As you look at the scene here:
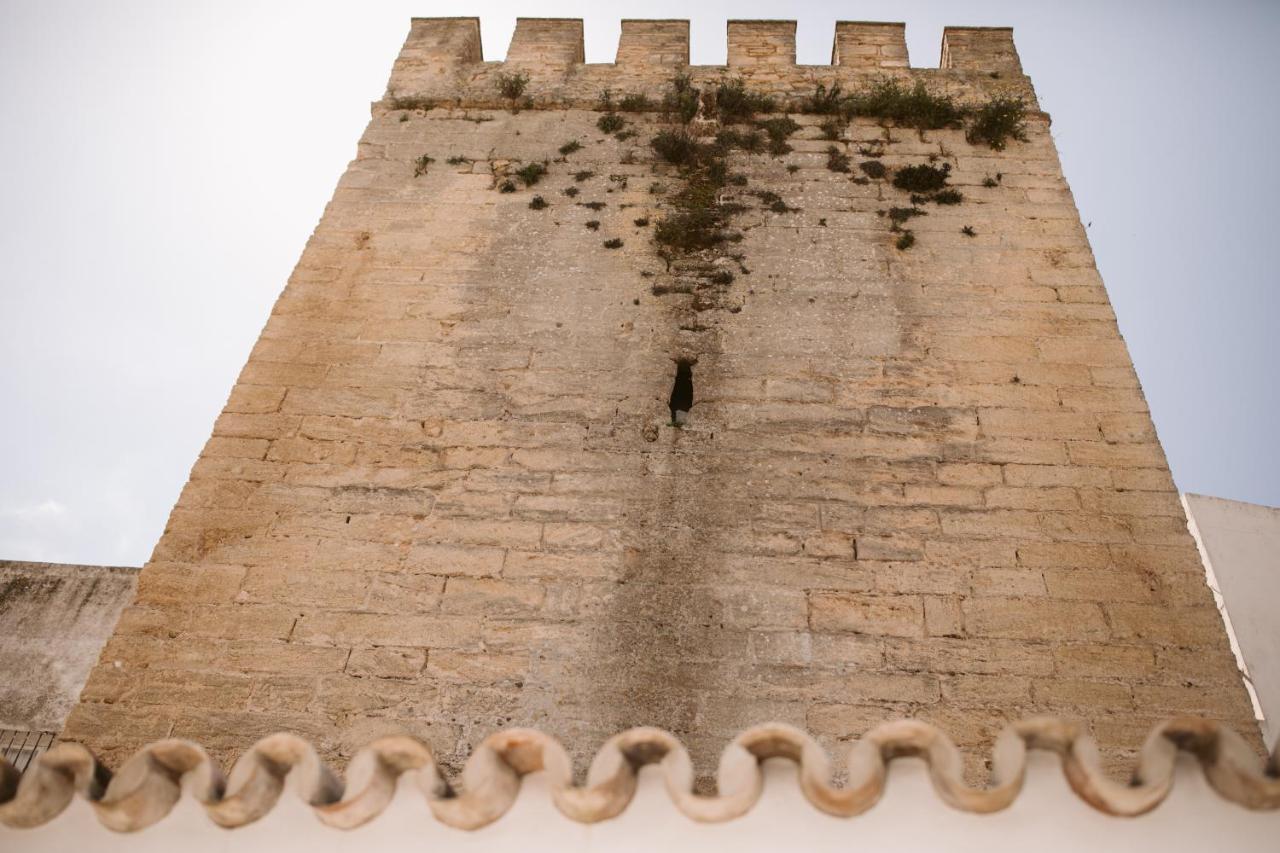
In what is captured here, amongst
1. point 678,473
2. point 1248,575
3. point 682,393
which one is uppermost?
point 1248,575

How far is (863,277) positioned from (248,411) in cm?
340

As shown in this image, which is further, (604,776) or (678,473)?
(678,473)

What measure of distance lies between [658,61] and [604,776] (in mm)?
5223

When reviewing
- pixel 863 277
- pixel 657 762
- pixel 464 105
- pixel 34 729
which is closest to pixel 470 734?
pixel 657 762

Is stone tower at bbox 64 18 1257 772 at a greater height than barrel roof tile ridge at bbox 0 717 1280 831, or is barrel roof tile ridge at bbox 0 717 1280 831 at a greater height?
stone tower at bbox 64 18 1257 772

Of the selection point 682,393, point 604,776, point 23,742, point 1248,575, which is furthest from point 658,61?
point 23,742

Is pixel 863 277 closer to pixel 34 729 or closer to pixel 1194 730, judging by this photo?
pixel 1194 730

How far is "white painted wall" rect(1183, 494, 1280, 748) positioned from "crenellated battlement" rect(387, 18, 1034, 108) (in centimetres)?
516

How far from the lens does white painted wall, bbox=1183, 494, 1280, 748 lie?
6926mm

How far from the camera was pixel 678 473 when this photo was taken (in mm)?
3580

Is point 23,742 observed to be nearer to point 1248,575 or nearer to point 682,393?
point 682,393

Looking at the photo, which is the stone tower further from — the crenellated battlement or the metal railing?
the metal railing

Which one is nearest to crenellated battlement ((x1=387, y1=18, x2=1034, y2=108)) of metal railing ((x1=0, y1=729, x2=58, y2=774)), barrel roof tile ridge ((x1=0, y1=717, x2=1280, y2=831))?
barrel roof tile ridge ((x1=0, y1=717, x2=1280, y2=831))

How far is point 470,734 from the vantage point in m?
2.91
